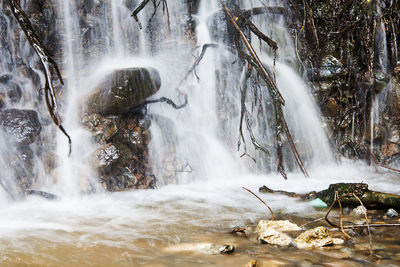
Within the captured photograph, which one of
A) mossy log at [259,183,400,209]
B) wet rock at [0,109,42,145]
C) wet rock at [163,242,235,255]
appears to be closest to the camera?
wet rock at [163,242,235,255]

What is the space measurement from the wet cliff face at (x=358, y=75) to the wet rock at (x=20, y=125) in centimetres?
519

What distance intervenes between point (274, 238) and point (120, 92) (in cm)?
357

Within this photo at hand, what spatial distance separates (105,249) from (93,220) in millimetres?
1088

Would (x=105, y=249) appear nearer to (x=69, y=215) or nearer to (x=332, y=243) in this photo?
(x=69, y=215)

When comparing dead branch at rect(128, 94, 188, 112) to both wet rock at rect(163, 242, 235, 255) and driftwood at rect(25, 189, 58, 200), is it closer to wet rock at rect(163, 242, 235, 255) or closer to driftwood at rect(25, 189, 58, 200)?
driftwood at rect(25, 189, 58, 200)

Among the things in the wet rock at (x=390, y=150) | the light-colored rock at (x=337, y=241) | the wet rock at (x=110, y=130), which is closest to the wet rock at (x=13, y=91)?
the wet rock at (x=110, y=130)

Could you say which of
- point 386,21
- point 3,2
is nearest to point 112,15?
point 3,2

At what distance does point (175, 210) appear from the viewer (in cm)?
412

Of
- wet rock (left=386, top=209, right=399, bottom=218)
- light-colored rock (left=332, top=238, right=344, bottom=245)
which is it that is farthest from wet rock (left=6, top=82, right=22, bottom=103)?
wet rock (left=386, top=209, right=399, bottom=218)

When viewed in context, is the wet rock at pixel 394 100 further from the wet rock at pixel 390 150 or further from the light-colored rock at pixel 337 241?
the light-colored rock at pixel 337 241

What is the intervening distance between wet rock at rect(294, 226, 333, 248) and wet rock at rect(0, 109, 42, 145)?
4.14 m

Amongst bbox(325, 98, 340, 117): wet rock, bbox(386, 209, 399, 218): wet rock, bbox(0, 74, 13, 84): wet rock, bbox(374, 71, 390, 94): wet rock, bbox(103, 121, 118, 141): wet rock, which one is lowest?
bbox(386, 209, 399, 218): wet rock

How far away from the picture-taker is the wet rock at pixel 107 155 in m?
5.17

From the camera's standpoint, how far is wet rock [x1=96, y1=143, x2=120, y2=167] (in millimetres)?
5172
